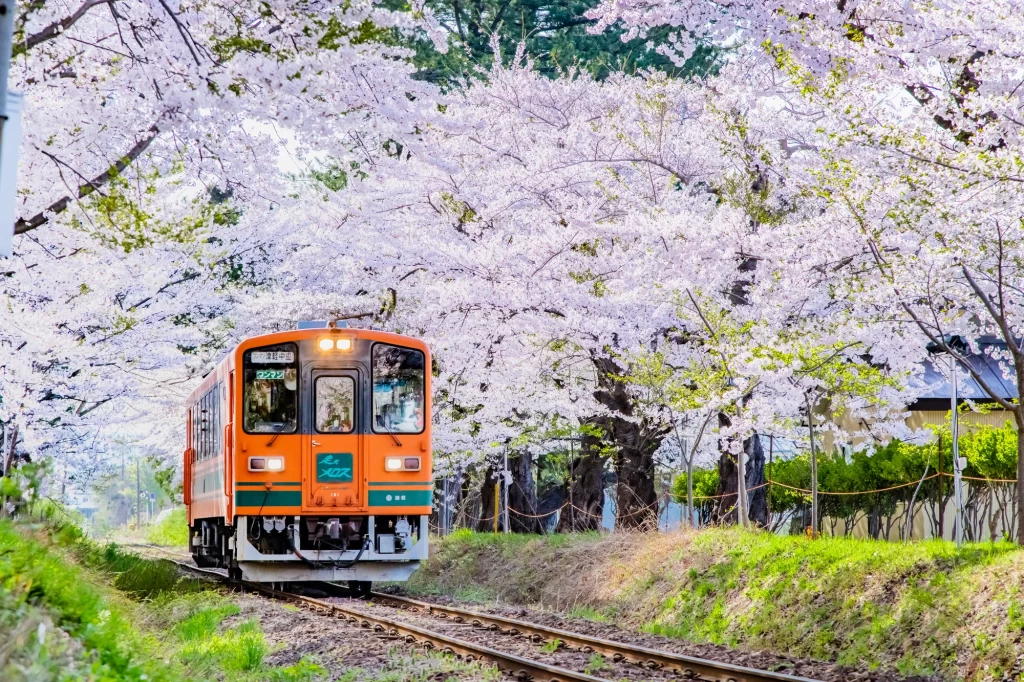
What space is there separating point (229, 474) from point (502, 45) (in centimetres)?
1316

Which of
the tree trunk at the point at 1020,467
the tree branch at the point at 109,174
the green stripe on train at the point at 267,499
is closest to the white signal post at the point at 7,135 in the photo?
the tree branch at the point at 109,174

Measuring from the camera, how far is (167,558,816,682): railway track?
7.65m

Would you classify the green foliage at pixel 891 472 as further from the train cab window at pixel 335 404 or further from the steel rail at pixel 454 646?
the steel rail at pixel 454 646

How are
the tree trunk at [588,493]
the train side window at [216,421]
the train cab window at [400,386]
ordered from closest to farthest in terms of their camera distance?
1. the train cab window at [400,386]
2. the train side window at [216,421]
3. the tree trunk at [588,493]

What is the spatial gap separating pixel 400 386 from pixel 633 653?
4596mm

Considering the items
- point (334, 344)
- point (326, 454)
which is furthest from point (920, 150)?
point (326, 454)

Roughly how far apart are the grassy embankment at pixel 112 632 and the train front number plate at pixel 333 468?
1492 mm

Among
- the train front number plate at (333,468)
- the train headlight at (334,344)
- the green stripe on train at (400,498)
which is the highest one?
the train headlight at (334,344)

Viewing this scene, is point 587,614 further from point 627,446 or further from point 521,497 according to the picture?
point 521,497

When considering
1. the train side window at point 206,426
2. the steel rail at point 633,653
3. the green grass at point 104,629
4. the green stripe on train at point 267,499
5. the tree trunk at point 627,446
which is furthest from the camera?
the tree trunk at point 627,446

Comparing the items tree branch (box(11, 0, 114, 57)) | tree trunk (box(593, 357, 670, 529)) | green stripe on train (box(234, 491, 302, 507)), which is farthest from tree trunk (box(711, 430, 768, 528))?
tree branch (box(11, 0, 114, 57))

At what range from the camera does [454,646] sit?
895cm

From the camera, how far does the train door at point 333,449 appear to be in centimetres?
1203

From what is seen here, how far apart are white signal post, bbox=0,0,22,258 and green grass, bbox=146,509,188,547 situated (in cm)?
3253
